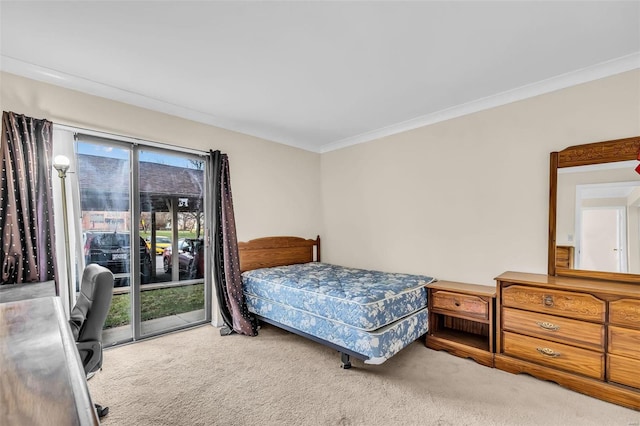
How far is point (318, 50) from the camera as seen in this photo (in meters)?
2.13

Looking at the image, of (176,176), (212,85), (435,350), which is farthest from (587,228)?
(176,176)

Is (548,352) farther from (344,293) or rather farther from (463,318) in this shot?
(344,293)

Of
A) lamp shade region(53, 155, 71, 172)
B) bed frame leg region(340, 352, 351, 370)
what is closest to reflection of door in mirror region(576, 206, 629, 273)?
bed frame leg region(340, 352, 351, 370)

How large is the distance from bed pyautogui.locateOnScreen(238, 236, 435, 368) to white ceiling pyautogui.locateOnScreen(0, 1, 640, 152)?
6.16 ft

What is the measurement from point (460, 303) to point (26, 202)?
3.79m

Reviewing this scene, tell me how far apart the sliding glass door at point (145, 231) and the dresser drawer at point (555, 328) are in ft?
10.5

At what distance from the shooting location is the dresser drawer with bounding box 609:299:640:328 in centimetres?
193

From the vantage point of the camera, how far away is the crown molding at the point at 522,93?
2.29m

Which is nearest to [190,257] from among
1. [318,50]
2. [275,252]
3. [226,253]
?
[226,253]

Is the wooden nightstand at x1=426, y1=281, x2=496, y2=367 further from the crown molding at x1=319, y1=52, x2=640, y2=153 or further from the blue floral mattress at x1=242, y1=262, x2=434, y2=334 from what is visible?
the crown molding at x1=319, y1=52, x2=640, y2=153

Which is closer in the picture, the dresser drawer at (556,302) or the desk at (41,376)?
the desk at (41,376)

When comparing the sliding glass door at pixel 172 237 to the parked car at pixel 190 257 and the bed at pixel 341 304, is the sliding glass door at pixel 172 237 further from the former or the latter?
the bed at pixel 341 304

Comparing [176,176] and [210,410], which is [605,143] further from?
[176,176]

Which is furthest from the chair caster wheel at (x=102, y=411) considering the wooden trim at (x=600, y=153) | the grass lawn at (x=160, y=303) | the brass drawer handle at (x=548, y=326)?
the wooden trim at (x=600, y=153)
